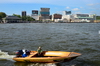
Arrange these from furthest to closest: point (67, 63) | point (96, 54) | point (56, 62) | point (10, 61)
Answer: point (96, 54) → point (10, 61) → point (67, 63) → point (56, 62)

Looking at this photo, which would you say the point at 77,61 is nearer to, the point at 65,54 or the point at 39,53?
the point at 65,54

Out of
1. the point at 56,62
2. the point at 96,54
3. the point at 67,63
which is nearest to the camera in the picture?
the point at 56,62

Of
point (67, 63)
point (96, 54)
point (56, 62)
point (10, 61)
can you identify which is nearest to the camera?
point (56, 62)

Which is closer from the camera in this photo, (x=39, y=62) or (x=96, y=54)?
(x=39, y=62)

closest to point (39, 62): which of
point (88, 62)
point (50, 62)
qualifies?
point (50, 62)

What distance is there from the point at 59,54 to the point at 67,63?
122 centimetres

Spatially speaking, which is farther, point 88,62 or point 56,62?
point 88,62

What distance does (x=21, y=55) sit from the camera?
53.7 ft

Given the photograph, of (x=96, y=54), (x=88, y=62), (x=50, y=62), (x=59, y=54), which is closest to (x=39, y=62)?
(x=50, y=62)

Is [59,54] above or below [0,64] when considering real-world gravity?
above

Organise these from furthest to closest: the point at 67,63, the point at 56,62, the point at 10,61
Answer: the point at 10,61
the point at 67,63
the point at 56,62

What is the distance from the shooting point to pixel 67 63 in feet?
51.3

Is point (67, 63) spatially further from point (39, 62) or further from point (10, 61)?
point (10, 61)

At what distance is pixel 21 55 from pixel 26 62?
1.14 metres
